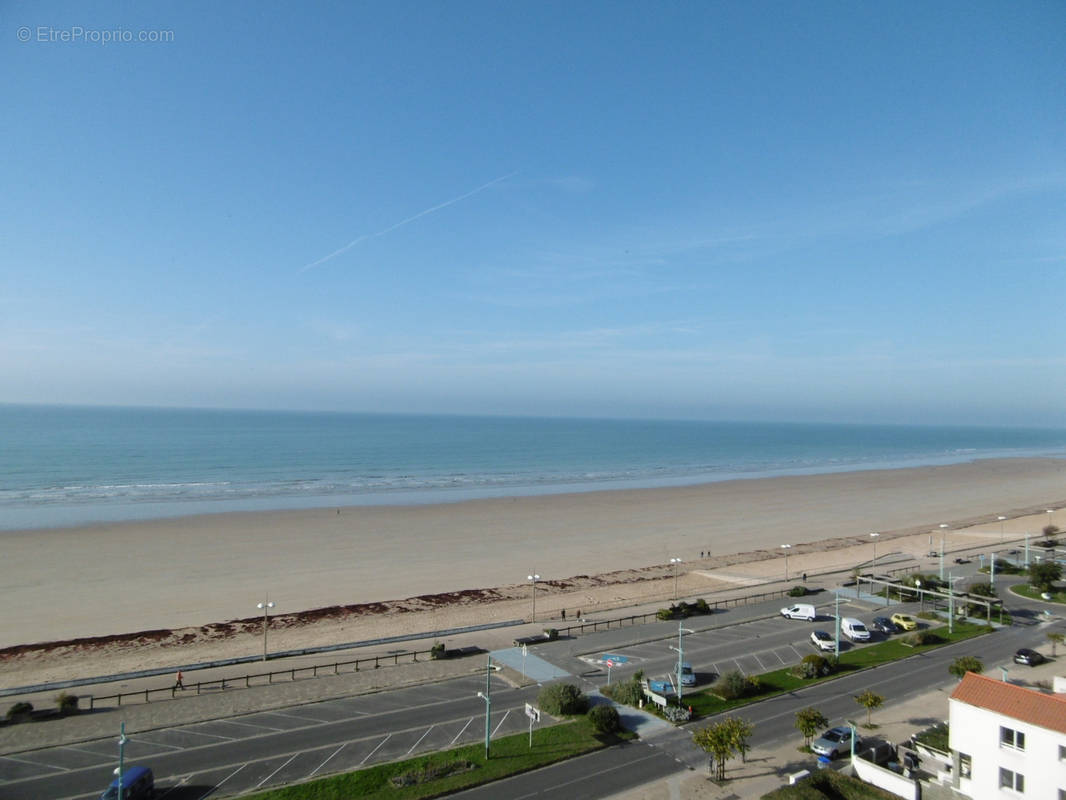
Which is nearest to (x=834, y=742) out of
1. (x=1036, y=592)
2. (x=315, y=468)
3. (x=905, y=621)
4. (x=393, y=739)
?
(x=393, y=739)

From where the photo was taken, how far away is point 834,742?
65.3 feet

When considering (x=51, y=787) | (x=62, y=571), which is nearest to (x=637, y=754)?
(x=51, y=787)

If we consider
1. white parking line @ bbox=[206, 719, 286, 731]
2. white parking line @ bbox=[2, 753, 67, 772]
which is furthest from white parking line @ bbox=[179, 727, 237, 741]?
white parking line @ bbox=[2, 753, 67, 772]

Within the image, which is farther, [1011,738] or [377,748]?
[377,748]

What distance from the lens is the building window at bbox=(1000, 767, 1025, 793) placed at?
628 inches

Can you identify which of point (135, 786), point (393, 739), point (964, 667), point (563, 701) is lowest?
point (393, 739)

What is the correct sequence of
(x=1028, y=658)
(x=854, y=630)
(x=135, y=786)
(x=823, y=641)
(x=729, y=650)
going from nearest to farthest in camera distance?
(x=135, y=786) → (x=1028, y=658) → (x=729, y=650) → (x=823, y=641) → (x=854, y=630)

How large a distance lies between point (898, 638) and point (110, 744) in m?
34.2

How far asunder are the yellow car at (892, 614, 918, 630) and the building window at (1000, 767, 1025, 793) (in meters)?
18.2

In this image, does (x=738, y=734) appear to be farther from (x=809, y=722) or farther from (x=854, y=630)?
(x=854, y=630)

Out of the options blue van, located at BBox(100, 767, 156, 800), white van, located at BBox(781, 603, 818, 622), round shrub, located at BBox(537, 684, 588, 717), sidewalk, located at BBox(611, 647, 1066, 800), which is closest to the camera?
blue van, located at BBox(100, 767, 156, 800)

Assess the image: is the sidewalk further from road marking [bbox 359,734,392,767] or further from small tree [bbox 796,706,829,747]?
road marking [bbox 359,734,392,767]

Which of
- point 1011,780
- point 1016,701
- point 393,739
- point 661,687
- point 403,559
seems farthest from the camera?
point 403,559

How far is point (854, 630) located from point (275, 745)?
26.9m
